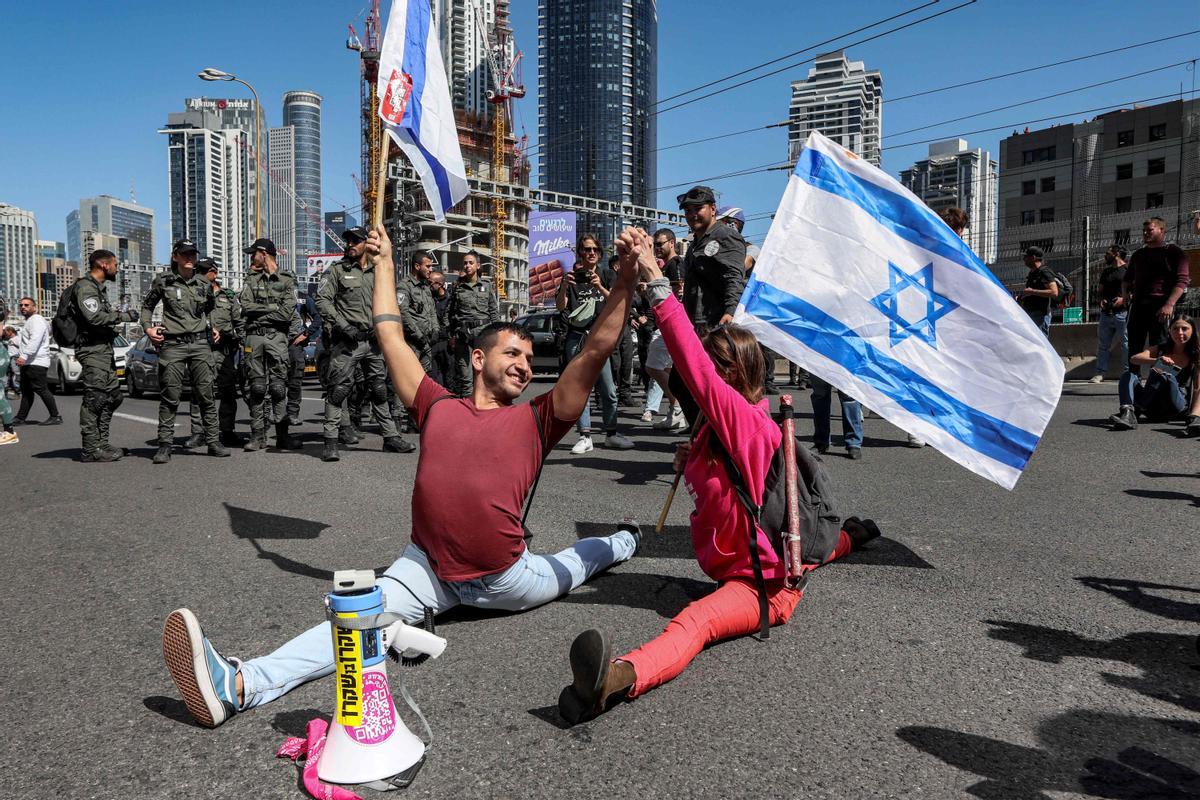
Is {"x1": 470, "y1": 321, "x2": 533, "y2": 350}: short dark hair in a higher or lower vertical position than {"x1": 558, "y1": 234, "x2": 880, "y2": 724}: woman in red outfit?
higher

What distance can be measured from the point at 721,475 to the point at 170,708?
2113 millimetres

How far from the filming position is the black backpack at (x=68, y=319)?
27.3ft

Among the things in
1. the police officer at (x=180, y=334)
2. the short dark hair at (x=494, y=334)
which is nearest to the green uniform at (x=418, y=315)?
the police officer at (x=180, y=334)

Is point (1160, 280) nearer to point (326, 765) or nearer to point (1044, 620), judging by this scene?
point (1044, 620)

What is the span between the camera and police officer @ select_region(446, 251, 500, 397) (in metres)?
10.6

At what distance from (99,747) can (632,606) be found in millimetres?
2059

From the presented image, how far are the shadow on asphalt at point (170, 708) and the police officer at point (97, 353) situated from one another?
6324mm

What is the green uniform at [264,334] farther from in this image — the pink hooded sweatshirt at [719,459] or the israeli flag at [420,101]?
the pink hooded sweatshirt at [719,459]

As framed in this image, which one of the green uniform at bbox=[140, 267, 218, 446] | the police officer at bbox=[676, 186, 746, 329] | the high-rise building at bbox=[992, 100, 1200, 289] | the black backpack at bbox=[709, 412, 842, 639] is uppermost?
the high-rise building at bbox=[992, 100, 1200, 289]

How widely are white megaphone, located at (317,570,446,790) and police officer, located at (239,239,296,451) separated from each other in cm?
720

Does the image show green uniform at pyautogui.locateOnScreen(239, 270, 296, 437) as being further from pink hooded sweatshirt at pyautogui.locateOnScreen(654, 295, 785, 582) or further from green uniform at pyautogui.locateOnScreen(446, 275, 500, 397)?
pink hooded sweatshirt at pyautogui.locateOnScreen(654, 295, 785, 582)

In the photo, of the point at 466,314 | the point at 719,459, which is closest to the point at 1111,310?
the point at 466,314

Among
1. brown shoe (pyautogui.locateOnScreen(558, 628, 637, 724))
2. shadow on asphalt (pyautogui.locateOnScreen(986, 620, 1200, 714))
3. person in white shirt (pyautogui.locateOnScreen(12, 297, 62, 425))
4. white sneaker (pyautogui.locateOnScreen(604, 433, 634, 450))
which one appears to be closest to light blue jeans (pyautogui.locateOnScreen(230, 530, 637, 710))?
brown shoe (pyautogui.locateOnScreen(558, 628, 637, 724))

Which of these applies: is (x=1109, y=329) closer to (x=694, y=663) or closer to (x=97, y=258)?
(x=694, y=663)
